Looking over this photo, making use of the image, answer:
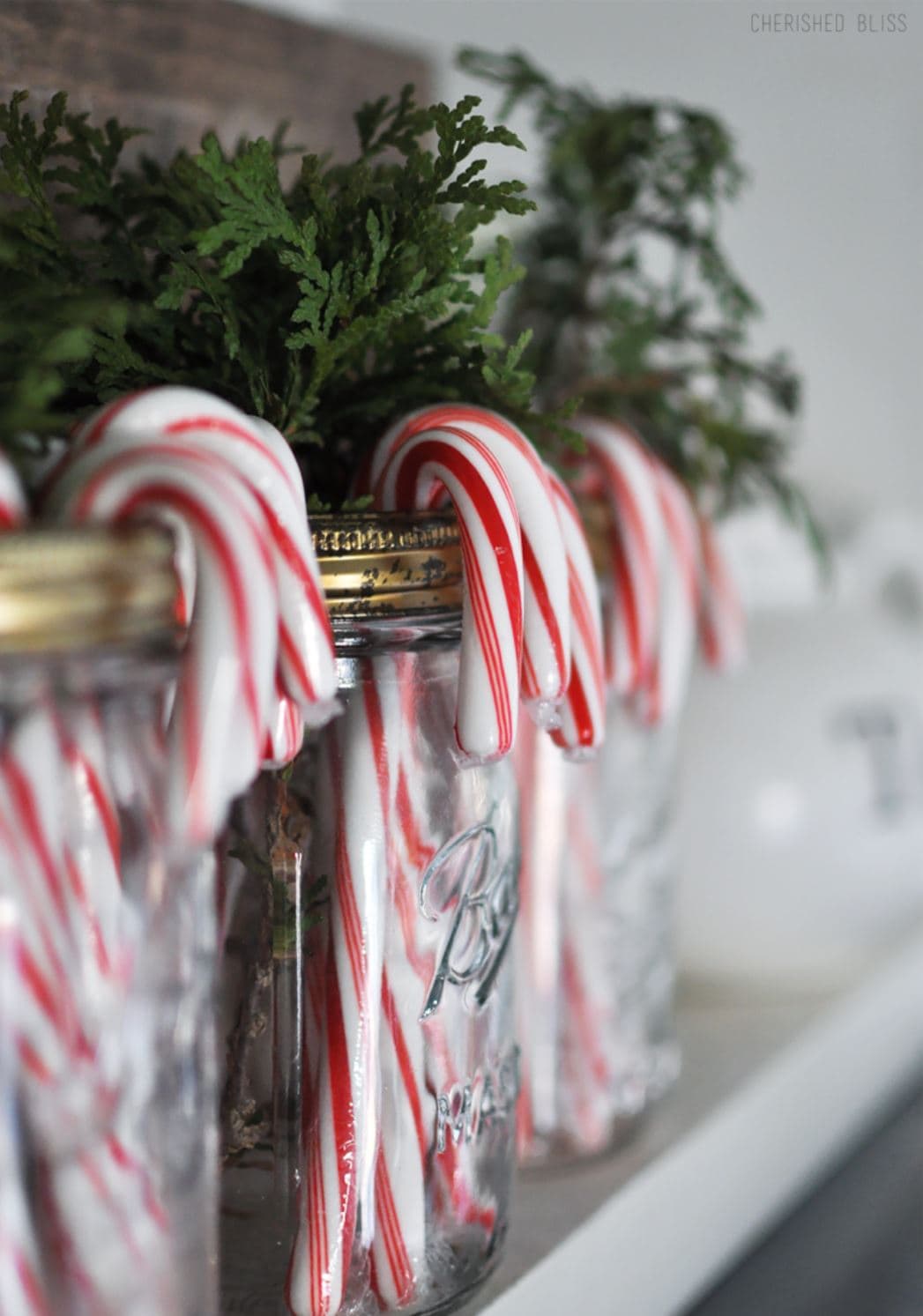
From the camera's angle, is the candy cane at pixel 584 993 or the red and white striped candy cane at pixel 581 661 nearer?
the red and white striped candy cane at pixel 581 661

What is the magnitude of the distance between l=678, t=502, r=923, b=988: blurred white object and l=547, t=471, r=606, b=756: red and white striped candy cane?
386 millimetres

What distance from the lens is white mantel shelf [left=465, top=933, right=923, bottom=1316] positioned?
1.80 ft

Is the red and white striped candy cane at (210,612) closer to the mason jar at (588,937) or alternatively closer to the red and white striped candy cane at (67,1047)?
the red and white striped candy cane at (67,1047)

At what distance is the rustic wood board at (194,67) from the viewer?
558 millimetres

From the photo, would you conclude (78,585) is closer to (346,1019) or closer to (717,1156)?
(346,1019)

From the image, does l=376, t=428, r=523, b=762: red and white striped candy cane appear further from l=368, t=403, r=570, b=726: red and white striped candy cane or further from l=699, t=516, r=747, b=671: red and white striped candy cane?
l=699, t=516, r=747, b=671: red and white striped candy cane

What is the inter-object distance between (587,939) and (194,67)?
0.46 metres

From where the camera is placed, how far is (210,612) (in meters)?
0.32

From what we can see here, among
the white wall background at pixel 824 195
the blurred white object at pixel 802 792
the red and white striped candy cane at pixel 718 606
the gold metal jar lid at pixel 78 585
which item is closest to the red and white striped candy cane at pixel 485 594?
the gold metal jar lid at pixel 78 585

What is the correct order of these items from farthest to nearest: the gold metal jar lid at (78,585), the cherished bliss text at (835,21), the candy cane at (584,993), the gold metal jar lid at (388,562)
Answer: the cherished bliss text at (835,21) → the candy cane at (584,993) → the gold metal jar lid at (388,562) → the gold metal jar lid at (78,585)

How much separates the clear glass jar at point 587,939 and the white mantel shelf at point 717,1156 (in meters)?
0.03

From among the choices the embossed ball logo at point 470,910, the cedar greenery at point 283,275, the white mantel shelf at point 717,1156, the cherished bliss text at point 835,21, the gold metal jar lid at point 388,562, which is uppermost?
the cherished bliss text at point 835,21

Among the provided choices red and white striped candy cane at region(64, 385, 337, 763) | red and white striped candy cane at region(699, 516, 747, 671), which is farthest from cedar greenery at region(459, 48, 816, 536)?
red and white striped candy cane at region(64, 385, 337, 763)

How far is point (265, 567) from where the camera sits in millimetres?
321
